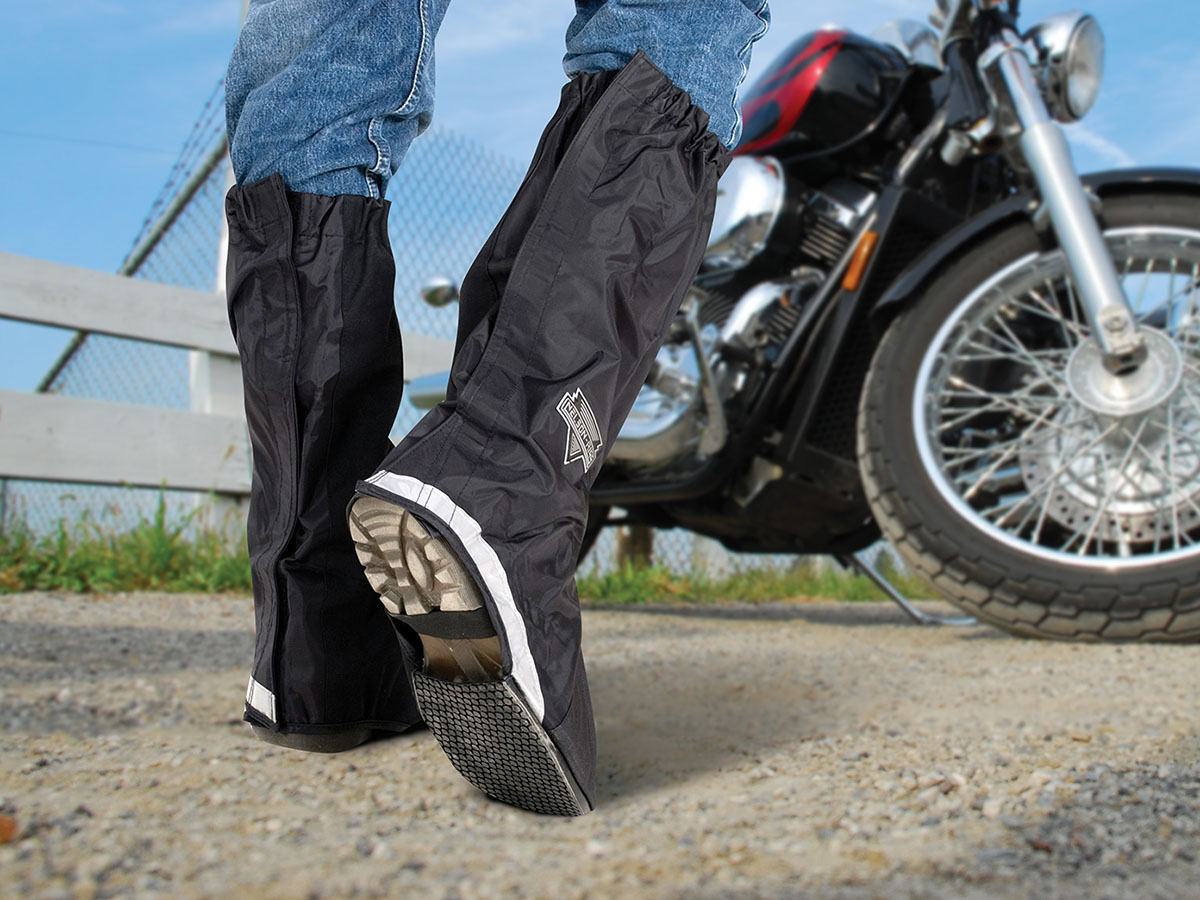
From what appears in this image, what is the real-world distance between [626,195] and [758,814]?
470 mm

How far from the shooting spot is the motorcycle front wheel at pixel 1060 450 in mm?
1527

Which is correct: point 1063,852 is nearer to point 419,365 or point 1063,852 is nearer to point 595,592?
point 595,592

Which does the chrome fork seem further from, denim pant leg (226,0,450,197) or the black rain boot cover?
denim pant leg (226,0,450,197)

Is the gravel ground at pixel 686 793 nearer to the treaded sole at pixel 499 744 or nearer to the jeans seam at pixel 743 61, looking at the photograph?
the treaded sole at pixel 499 744

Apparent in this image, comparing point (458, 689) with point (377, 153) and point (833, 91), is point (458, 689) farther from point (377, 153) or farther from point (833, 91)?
point (833, 91)

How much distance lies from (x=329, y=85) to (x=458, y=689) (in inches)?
20.0

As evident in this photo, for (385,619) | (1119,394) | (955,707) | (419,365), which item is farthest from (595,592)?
(385,619)

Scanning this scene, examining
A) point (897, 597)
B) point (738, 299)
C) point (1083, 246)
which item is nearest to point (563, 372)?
point (1083, 246)

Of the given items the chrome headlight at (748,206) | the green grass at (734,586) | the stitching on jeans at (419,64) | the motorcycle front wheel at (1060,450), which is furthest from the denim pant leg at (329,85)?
the green grass at (734,586)

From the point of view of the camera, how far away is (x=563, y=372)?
694 millimetres

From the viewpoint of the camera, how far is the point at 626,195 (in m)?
0.72

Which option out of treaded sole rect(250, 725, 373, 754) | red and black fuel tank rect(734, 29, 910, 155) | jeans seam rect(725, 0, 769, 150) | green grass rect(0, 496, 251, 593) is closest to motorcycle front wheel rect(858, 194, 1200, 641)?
red and black fuel tank rect(734, 29, 910, 155)

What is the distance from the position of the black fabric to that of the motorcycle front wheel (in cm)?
108

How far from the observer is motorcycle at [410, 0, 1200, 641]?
5.19 ft
